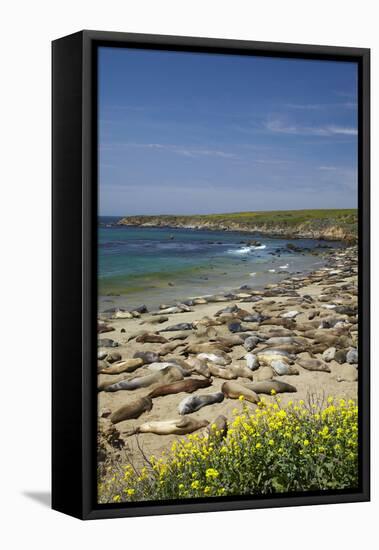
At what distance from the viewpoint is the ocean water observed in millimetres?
8289

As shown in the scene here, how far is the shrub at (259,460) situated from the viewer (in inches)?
328

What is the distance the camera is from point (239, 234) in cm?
879

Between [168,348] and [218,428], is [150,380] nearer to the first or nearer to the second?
[168,348]

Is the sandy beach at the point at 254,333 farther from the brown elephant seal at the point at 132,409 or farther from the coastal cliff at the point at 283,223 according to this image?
the coastal cliff at the point at 283,223

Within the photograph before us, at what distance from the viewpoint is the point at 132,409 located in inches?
324

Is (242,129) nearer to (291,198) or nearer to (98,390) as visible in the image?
(291,198)

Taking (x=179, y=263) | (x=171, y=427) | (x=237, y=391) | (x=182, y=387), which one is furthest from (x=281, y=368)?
(x=179, y=263)

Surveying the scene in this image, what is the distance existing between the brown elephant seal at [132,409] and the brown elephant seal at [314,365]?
121 centimetres

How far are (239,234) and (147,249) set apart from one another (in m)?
0.71

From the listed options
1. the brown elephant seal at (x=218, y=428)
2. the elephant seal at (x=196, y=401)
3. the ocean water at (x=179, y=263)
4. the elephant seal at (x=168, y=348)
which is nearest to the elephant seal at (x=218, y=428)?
the brown elephant seal at (x=218, y=428)

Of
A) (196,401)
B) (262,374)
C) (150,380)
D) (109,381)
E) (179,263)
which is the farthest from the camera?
(262,374)

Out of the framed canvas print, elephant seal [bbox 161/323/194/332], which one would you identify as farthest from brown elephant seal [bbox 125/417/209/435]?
elephant seal [bbox 161/323/194/332]

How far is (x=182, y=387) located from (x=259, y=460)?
779 mm

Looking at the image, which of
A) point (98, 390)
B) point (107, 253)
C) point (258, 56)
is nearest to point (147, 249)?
point (107, 253)
